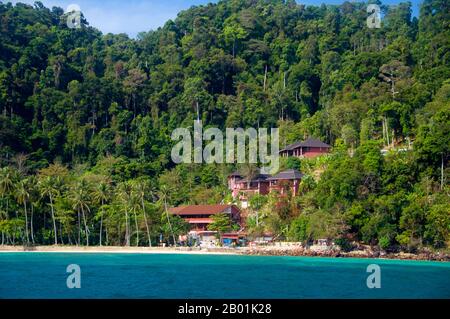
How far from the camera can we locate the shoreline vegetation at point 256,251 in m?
37.0

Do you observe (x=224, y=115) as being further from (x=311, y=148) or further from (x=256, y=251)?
(x=256, y=251)

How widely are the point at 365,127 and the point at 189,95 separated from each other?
2220 cm

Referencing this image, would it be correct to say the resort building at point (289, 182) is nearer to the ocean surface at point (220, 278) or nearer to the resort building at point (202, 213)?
the resort building at point (202, 213)

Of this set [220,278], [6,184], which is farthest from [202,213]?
[220,278]

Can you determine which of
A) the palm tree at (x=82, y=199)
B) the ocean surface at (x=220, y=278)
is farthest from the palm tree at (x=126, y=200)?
the ocean surface at (x=220, y=278)

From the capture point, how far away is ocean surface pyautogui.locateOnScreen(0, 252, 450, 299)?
22922 millimetres

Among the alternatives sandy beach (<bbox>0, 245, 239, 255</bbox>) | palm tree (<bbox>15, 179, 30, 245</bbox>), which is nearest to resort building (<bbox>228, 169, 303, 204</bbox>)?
sandy beach (<bbox>0, 245, 239, 255</bbox>)

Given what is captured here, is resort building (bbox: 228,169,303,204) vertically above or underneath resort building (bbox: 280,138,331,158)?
underneath

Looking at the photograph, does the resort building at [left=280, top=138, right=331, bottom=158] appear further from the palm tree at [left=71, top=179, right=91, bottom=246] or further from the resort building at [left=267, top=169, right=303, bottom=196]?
the palm tree at [left=71, top=179, right=91, bottom=246]

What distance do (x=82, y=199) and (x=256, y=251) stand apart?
1315 cm

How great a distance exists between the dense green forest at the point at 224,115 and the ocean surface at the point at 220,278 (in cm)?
601

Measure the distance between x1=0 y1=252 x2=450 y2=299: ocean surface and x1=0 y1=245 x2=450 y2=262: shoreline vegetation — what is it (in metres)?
1.62

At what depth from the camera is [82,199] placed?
44.9 m
